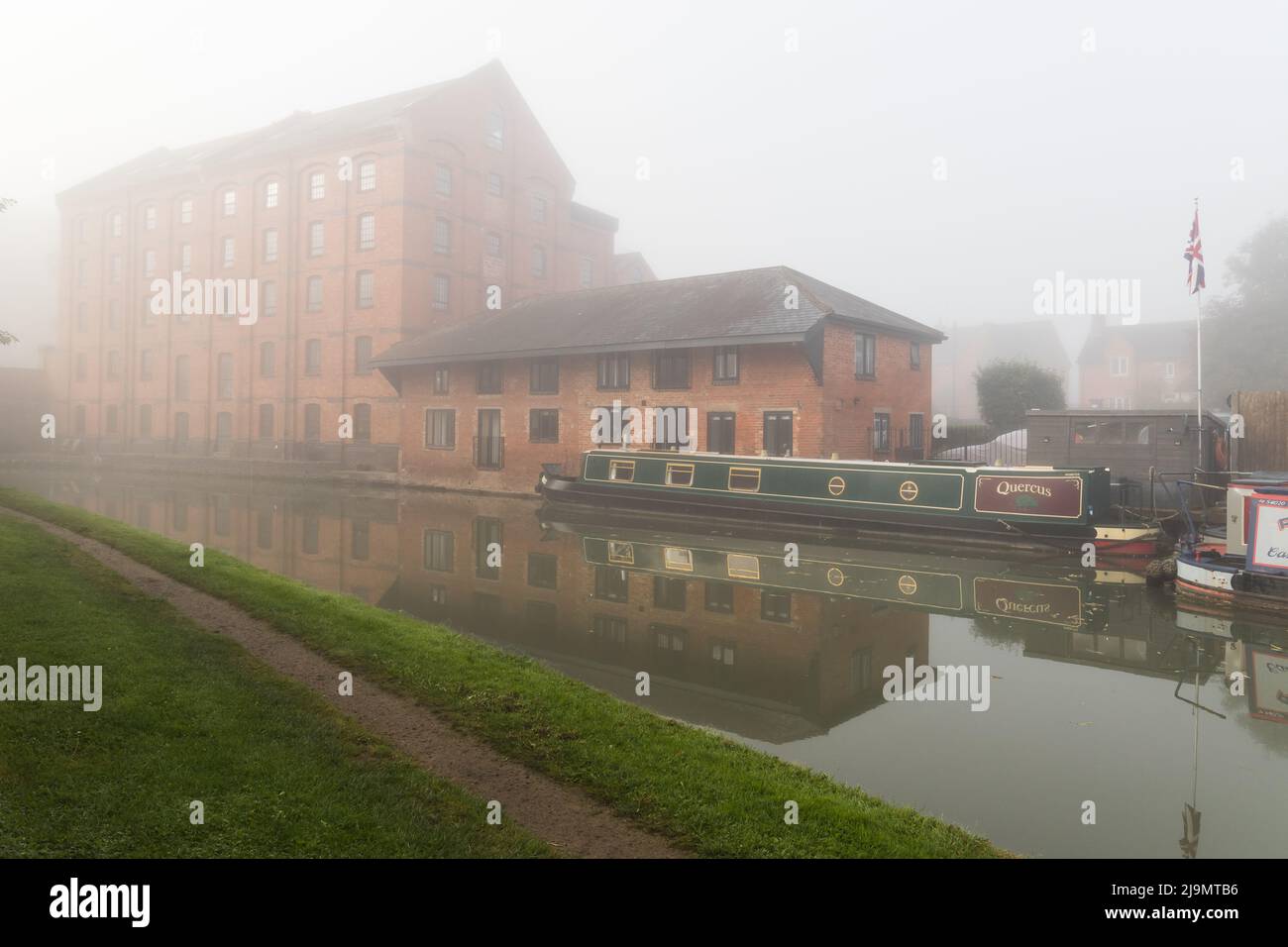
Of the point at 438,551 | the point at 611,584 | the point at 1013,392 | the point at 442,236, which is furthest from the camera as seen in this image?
the point at 442,236

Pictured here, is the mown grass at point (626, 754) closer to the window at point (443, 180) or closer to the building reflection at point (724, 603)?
the building reflection at point (724, 603)

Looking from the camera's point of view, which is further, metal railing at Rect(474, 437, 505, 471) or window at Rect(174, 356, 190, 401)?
window at Rect(174, 356, 190, 401)

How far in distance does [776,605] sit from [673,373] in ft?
47.6

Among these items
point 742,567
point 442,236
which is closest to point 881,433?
point 742,567

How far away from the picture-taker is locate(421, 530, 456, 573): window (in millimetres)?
14943

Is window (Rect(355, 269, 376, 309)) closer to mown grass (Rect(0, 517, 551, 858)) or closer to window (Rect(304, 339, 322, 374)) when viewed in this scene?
window (Rect(304, 339, 322, 374))

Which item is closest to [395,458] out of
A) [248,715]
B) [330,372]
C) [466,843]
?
[330,372]

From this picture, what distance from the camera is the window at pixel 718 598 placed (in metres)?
11.7

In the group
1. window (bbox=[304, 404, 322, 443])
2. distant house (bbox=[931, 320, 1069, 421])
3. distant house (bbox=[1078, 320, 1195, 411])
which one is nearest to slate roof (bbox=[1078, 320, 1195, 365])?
distant house (bbox=[1078, 320, 1195, 411])

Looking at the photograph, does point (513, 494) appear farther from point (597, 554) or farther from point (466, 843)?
point (466, 843)

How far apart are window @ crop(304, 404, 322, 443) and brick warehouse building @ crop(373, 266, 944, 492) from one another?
561cm

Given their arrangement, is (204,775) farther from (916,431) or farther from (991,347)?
(991,347)

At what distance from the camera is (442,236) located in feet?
116
